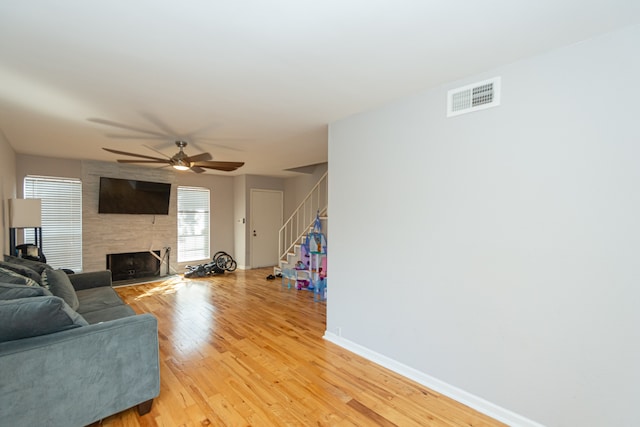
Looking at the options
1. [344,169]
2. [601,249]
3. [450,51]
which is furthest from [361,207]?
[601,249]

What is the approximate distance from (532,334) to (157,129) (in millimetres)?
4230

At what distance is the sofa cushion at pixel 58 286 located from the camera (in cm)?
258

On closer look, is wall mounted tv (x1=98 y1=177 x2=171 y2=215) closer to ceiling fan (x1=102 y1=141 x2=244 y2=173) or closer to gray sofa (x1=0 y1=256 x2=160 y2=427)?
ceiling fan (x1=102 y1=141 x2=244 y2=173)

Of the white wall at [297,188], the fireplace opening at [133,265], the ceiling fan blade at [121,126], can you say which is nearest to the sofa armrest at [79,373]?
the ceiling fan blade at [121,126]

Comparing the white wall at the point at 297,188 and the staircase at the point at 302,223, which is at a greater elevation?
the white wall at the point at 297,188

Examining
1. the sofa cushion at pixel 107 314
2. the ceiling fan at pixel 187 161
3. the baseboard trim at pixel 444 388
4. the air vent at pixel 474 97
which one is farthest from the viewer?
the ceiling fan at pixel 187 161

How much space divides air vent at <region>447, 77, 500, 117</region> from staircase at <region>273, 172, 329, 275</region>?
3.27 m

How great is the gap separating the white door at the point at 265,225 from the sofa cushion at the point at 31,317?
5.76 m

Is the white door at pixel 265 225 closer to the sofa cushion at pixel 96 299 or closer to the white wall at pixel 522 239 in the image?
the sofa cushion at pixel 96 299

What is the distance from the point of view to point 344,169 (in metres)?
3.14

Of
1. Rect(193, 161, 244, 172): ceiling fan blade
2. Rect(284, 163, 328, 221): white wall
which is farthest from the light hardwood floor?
Rect(284, 163, 328, 221): white wall

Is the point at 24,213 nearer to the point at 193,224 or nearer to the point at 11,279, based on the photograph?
the point at 11,279

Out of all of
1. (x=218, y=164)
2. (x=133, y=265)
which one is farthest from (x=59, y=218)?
(x=218, y=164)

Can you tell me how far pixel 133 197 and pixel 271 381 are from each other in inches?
208
